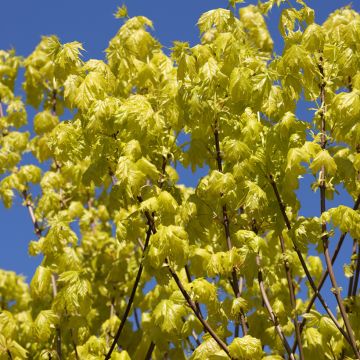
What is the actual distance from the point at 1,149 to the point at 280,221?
14.8ft

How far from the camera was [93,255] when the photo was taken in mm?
8422

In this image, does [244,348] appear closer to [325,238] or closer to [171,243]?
[171,243]

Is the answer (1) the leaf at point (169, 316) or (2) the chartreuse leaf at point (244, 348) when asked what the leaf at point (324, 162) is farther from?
(1) the leaf at point (169, 316)

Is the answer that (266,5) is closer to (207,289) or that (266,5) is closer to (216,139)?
(216,139)

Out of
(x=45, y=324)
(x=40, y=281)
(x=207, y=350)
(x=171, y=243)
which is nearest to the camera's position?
(x=171, y=243)

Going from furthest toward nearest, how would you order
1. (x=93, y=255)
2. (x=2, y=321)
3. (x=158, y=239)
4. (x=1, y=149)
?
(x=93, y=255)
(x=1, y=149)
(x=2, y=321)
(x=158, y=239)

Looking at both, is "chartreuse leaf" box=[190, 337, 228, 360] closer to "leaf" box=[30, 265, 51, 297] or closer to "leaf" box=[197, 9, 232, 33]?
"leaf" box=[30, 265, 51, 297]

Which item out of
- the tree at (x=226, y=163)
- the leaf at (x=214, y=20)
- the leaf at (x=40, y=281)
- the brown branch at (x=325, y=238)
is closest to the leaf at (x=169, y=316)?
the tree at (x=226, y=163)

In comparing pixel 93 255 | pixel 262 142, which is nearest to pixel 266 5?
pixel 262 142

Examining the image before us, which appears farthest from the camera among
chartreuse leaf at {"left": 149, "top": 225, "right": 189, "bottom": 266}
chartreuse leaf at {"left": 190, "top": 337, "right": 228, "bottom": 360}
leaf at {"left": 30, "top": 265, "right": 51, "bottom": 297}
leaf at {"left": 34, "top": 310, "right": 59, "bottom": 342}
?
leaf at {"left": 30, "top": 265, "right": 51, "bottom": 297}

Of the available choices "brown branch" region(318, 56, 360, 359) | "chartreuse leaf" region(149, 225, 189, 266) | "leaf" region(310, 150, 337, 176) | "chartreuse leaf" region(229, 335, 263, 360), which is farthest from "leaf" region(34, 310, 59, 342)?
"leaf" region(310, 150, 337, 176)

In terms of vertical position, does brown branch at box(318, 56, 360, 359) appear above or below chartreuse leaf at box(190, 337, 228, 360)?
above

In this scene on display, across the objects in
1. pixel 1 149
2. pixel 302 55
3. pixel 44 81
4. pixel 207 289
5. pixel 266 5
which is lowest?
pixel 207 289

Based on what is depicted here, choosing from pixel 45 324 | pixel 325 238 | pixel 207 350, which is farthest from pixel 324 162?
pixel 45 324
